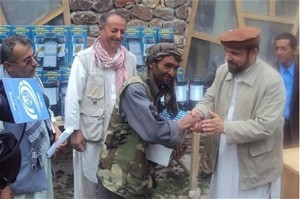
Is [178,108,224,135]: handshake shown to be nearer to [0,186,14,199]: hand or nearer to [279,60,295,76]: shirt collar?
[0,186,14,199]: hand

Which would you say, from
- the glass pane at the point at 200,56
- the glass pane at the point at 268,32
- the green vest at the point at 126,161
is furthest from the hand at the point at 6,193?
the glass pane at the point at 268,32

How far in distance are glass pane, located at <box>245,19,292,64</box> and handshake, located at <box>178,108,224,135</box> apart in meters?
3.08

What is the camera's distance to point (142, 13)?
534cm

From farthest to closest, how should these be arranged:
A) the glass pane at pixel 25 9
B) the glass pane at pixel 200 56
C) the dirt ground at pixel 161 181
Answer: the glass pane at pixel 200 56 → the glass pane at pixel 25 9 → the dirt ground at pixel 161 181

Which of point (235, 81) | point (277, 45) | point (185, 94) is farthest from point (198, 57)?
point (235, 81)

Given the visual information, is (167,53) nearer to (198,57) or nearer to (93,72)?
(93,72)

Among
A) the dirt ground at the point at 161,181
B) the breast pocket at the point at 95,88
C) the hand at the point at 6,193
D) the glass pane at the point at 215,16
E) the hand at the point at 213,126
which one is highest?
the glass pane at the point at 215,16

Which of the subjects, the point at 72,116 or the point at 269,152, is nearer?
the point at 269,152

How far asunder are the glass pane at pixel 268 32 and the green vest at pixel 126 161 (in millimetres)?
3323

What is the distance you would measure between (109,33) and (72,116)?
684 mm

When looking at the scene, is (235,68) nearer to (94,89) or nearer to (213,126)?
(213,126)

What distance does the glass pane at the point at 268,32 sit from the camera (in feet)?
18.6

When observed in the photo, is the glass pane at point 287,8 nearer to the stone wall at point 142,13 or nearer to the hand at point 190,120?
the stone wall at point 142,13

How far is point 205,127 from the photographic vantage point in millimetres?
2701
